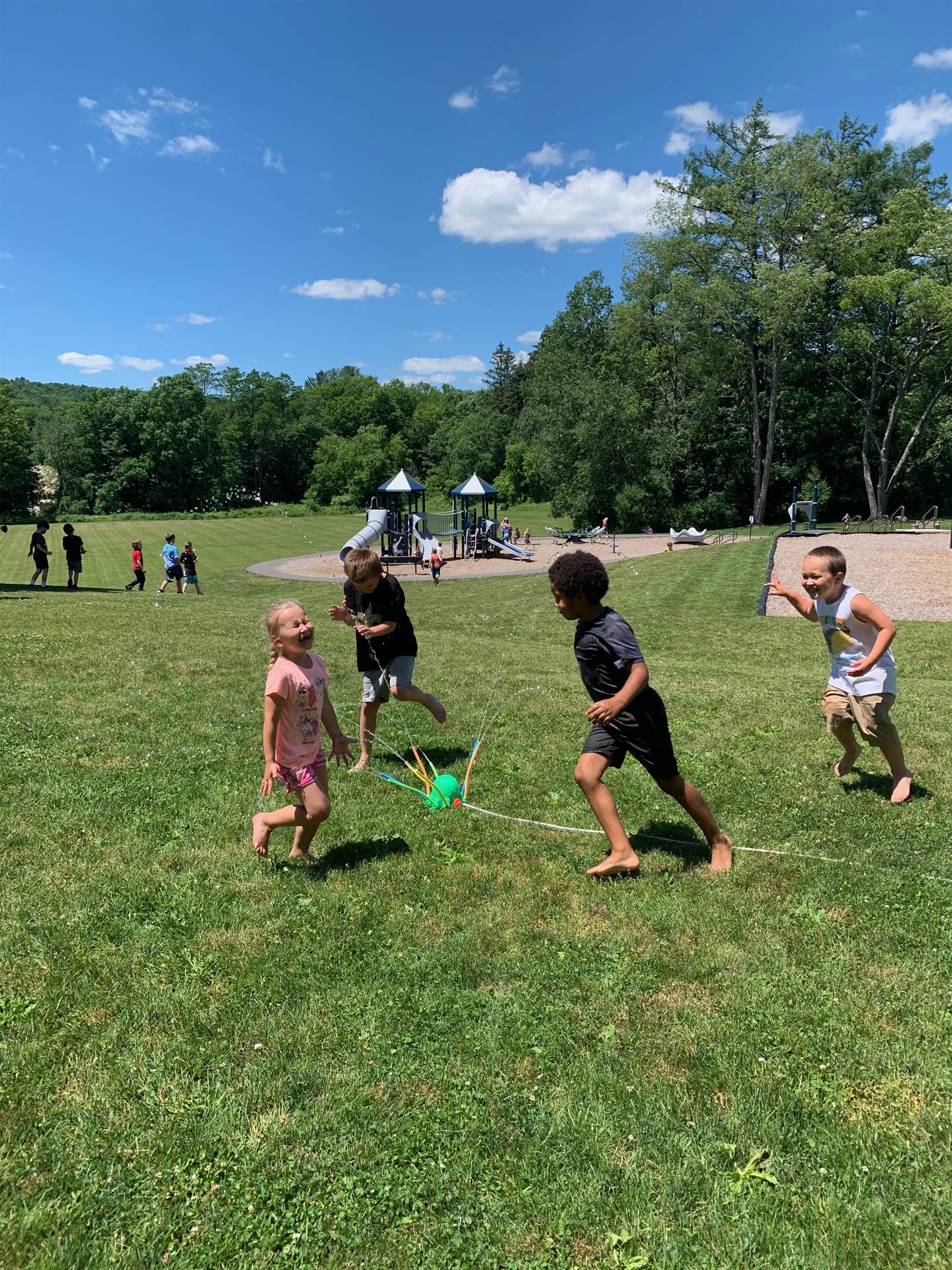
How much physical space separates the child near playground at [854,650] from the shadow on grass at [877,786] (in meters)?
0.08

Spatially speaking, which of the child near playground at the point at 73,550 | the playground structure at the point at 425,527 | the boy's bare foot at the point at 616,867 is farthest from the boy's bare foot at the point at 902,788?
the playground structure at the point at 425,527

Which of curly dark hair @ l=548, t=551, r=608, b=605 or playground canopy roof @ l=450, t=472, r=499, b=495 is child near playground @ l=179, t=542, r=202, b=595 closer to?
playground canopy roof @ l=450, t=472, r=499, b=495

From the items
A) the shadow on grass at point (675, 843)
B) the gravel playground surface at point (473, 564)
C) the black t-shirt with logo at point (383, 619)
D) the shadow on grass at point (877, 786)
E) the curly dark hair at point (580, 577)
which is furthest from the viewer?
the gravel playground surface at point (473, 564)

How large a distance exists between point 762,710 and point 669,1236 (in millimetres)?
6398

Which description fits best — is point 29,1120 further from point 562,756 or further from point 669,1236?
point 562,756

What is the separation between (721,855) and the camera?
→ 4.53 m

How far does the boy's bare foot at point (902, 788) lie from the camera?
544 centimetres

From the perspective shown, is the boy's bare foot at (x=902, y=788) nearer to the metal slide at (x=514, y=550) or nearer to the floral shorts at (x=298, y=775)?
Result: the floral shorts at (x=298, y=775)

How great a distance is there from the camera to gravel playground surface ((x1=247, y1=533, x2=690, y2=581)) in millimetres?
30359

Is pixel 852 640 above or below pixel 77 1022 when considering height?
above

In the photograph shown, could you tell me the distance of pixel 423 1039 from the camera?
3162 millimetres

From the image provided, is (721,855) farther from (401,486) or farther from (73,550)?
(401,486)

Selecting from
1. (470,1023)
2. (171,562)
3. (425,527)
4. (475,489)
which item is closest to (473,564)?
(425,527)

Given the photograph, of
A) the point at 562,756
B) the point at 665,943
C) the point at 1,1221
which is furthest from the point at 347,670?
the point at 1,1221
